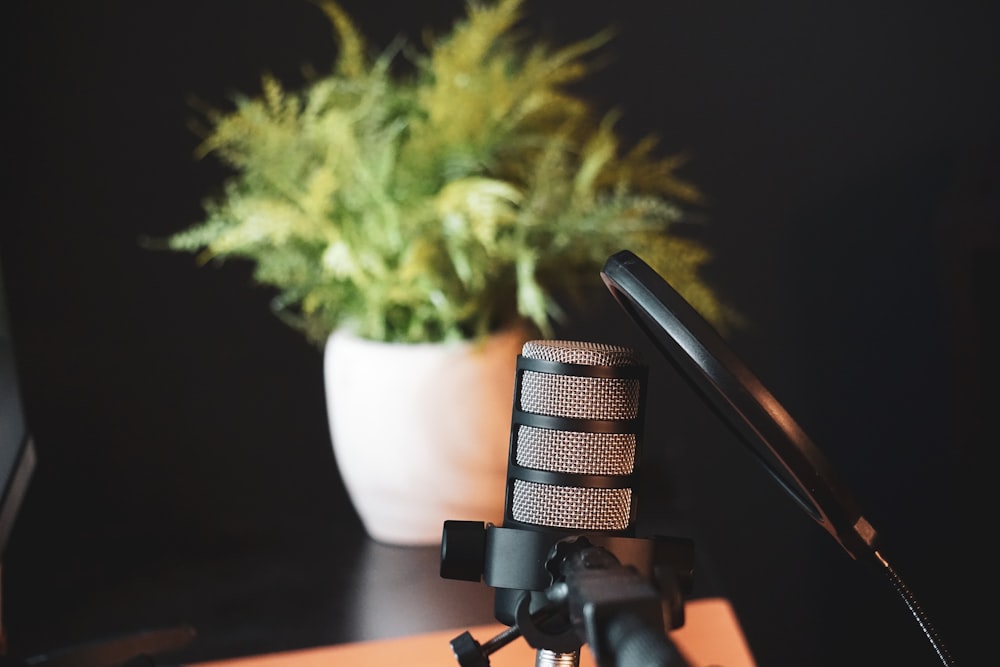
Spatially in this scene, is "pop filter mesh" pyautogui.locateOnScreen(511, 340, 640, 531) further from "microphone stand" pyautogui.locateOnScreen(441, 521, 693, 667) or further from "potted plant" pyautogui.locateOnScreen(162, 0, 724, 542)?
"potted plant" pyautogui.locateOnScreen(162, 0, 724, 542)

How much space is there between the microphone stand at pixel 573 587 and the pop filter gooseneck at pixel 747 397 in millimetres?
86

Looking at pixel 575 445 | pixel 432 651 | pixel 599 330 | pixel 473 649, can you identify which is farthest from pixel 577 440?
pixel 599 330

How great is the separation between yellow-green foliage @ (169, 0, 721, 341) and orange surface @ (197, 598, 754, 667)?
0.31 metres

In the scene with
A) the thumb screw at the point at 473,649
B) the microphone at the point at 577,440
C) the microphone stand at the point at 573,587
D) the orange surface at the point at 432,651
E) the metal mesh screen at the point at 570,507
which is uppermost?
the microphone at the point at 577,440

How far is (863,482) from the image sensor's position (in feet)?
6.06

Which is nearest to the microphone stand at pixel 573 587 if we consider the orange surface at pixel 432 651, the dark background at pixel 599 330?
the orange surface at pixel 432 651

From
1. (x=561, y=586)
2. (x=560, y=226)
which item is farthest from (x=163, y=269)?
(x=561, y=586)

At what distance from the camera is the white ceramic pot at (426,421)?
3.63 ft

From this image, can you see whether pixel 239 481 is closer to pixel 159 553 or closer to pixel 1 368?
pixel 159 553

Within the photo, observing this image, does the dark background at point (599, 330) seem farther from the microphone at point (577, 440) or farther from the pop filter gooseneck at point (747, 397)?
the pop filter gooseneck at point (747, 397)

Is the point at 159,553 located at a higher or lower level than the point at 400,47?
lower

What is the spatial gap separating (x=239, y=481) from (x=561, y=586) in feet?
3.42

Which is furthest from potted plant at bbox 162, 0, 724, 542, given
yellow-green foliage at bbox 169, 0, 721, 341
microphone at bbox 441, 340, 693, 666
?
microphone at bbox 441, 340, 693, 666

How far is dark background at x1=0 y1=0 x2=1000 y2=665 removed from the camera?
4.08ft
